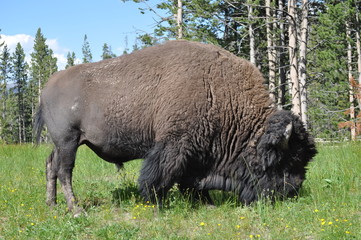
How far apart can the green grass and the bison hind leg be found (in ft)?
0.82

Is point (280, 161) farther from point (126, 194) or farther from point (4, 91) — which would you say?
point (4, 91)

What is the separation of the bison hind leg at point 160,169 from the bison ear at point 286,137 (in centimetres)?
136

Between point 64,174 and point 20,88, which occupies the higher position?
point 20,88

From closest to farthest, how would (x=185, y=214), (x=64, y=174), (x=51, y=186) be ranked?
(x=185, y=214) → (x=64, y=174) → (x=51, y=186)

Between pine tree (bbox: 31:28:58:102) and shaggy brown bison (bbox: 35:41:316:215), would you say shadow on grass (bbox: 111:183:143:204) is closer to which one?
shaggy brown bison (bbox: 35:41:316:215)

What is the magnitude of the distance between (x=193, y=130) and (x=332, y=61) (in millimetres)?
26413

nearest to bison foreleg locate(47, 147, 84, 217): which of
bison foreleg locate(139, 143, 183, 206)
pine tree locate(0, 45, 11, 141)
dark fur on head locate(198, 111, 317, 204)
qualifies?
bison foreleg locate(139, 143, 183, 206)

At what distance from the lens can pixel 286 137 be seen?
527cm

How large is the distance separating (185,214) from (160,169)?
0.68 meters

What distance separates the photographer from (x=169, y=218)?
4.92 meters

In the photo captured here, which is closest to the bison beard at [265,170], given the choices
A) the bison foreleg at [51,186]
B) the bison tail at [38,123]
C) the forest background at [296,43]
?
the bison foreleg at [51,186]

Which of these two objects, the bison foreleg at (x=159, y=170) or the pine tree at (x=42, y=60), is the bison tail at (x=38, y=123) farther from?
the pine tree at (x=42, y=60)

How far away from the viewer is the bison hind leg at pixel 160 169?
17.1 feet

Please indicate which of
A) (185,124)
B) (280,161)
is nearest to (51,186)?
(185,124)
